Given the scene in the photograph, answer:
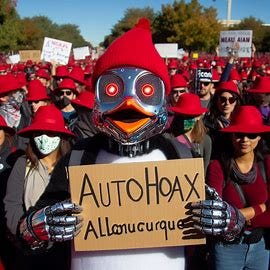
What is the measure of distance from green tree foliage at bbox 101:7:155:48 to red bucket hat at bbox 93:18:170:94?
6354cm

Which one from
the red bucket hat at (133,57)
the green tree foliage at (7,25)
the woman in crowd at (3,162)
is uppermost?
the green tree foliage at (7,25)

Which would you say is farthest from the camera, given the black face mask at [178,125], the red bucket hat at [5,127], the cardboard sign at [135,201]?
the black face mask at [178,125]

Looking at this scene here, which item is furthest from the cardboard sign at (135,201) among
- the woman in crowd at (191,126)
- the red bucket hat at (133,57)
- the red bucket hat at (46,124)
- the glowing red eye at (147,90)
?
the woman in crowd at (191,126)

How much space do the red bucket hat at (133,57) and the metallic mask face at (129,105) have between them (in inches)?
1.1

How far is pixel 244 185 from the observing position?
2807 mm

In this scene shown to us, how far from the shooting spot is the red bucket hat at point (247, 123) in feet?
9.57

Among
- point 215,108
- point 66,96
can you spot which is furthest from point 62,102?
point 215,108

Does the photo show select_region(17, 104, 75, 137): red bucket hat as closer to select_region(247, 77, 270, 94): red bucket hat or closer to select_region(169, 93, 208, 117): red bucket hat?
select_region(169, 93, 208, 117): red bucket hat

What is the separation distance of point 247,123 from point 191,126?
1171mm

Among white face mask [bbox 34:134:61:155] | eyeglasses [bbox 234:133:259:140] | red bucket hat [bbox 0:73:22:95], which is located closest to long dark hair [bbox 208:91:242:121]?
eyeglasses [bbox 234:133:259:140]

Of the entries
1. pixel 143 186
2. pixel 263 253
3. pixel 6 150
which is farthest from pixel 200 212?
pixel 6 150

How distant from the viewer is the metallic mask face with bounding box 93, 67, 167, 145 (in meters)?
2.15

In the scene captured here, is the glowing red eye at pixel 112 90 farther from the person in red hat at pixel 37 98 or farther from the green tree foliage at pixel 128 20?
the green tree foliage at pixel 128 20

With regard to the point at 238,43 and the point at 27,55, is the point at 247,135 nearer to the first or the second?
the point at 238,43
